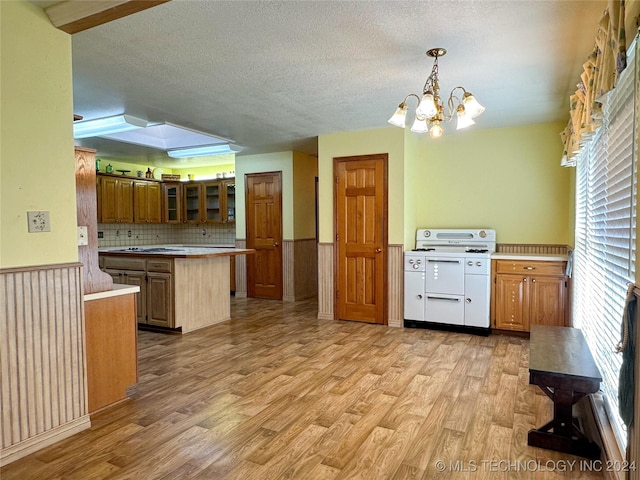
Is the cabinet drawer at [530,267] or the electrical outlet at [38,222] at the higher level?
the electrical outlet at [38,222]

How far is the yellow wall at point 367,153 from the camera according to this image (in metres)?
4.73

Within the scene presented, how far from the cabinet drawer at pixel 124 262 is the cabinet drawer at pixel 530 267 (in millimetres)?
4080

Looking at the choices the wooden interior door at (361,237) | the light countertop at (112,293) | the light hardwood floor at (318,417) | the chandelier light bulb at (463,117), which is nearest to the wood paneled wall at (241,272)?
A: the wooden interior door at (361,237)

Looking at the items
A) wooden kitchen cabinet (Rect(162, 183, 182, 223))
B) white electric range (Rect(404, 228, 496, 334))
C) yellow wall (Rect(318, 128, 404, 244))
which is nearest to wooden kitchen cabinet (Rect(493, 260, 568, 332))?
white electric range (Rect(404, 228, 496, 334))

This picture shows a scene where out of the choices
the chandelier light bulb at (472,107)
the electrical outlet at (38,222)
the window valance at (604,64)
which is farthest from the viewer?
the chandelier light bulb at (472,107)

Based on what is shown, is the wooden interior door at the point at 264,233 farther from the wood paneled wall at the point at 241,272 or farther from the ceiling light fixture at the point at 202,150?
the ceiling light fixture at the point at 202,150

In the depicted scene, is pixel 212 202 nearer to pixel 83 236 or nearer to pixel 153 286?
pixel 153 286

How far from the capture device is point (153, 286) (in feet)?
15.1

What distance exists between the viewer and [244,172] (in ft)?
22.4

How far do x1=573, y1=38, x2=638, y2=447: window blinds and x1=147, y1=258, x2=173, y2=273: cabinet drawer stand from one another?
3.90 metres

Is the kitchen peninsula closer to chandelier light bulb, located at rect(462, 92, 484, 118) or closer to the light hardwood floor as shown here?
the light hardwood floor

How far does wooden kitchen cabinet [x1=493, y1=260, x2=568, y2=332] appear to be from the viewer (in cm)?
416

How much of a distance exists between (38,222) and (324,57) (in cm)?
202

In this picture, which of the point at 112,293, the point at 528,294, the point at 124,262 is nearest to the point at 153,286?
the point at 124,262
